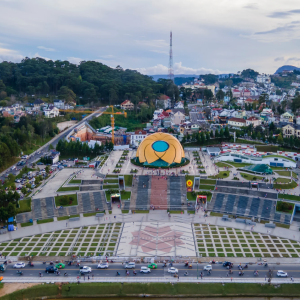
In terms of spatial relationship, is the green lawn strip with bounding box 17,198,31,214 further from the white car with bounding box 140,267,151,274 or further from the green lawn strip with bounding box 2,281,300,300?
the white car with bounding box 140,267,151,274

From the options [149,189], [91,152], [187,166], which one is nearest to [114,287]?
[149,189]

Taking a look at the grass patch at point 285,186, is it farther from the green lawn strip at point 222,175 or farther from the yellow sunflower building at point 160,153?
the yellow sunflower building at point 160,153

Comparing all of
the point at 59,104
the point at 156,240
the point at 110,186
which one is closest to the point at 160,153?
the point at 110,186

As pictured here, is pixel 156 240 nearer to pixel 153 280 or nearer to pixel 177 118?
pixel 153 280

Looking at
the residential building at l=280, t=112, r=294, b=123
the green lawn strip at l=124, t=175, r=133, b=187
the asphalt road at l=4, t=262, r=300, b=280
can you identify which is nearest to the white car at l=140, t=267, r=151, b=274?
the asphalt road at l=4, t=262, r=300, b=280

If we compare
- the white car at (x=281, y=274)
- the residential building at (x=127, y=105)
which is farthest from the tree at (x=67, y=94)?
the white car at (x=281, y=274)
